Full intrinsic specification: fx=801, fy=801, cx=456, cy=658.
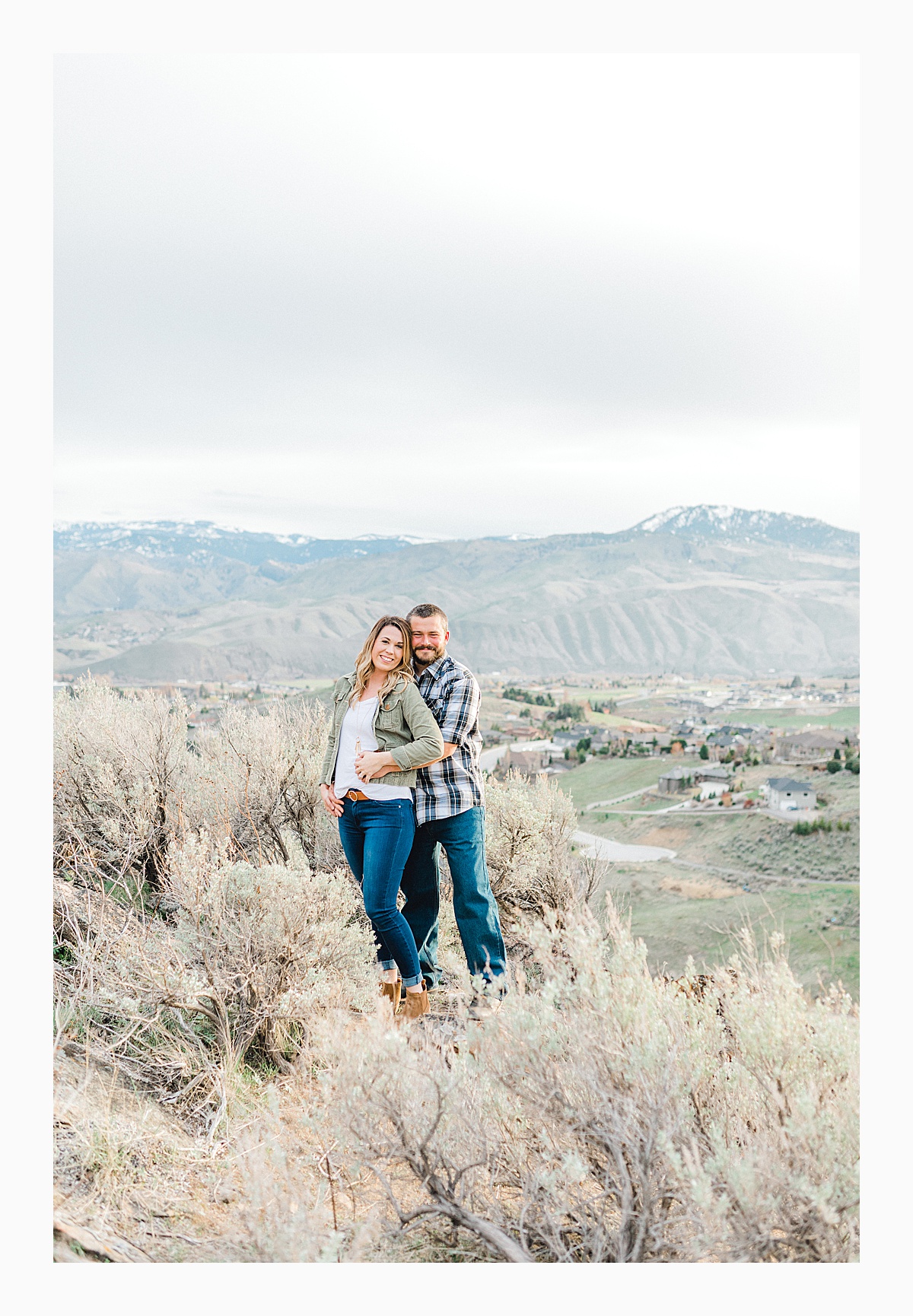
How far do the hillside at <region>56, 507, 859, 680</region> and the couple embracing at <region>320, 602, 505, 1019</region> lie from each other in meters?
20.2

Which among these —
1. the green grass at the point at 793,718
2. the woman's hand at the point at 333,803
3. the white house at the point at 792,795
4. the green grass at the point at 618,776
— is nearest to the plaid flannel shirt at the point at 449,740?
the woman's hand at the point at 333,803

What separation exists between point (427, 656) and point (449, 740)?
0.30 meters

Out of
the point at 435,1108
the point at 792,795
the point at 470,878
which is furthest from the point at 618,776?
the point at 435,1108

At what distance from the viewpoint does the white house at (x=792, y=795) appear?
75.2 feet

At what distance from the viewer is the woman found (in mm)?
2490

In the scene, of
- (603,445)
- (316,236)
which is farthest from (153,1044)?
(603,445)

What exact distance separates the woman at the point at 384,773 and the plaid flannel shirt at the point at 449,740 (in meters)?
0.09

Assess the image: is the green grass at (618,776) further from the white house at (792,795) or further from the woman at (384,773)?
the woman at (384,773)

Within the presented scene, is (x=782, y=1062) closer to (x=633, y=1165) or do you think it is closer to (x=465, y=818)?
(x=633, y=1165)

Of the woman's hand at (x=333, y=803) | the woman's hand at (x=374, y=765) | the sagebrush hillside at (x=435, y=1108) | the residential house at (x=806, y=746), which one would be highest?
the woman's hand at (x=374, y=765)

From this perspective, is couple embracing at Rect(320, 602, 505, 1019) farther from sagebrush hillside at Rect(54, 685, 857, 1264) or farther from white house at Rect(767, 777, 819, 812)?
white house at Rect(767, 777, 819, 812)

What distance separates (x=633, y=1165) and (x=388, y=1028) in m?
0.64

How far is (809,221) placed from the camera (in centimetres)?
323

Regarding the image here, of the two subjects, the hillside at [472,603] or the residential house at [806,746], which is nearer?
the residential house at [806,746]
